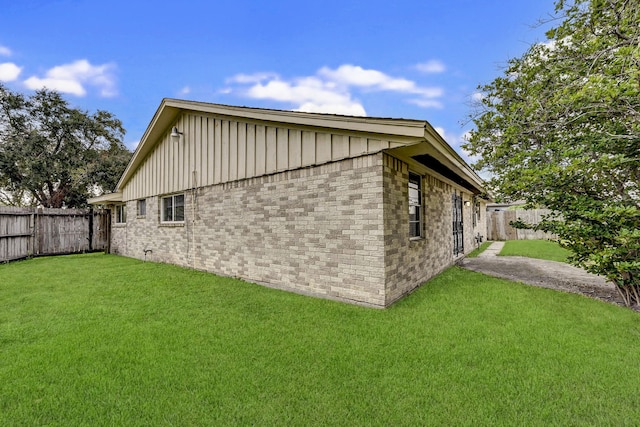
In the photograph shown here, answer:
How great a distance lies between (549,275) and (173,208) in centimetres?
1104

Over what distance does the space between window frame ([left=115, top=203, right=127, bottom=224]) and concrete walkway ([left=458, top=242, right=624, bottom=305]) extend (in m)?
13.9

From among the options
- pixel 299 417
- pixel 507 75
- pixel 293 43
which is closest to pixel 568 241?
pixel 507 75

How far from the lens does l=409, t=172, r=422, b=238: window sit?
6012 mm

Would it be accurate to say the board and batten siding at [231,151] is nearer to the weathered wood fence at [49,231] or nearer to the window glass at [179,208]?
the window glass at [179,208]

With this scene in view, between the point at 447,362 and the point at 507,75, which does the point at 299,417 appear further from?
the point at 507,75

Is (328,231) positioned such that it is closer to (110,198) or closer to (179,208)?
(179,208)

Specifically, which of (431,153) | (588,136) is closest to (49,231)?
(431,153)

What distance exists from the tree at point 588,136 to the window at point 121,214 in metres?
14.6

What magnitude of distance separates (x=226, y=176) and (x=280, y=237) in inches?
102

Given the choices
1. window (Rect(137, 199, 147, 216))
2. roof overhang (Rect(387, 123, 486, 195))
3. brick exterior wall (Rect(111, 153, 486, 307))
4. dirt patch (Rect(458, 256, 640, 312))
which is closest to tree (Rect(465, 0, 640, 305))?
dirt patch (Rect(458, 256, 640, 312))

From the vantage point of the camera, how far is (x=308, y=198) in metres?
5.59

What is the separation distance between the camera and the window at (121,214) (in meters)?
13.1

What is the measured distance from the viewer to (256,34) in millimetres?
9938

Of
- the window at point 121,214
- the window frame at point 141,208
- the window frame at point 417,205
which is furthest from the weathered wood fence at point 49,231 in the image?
the window frame at point 417,205
